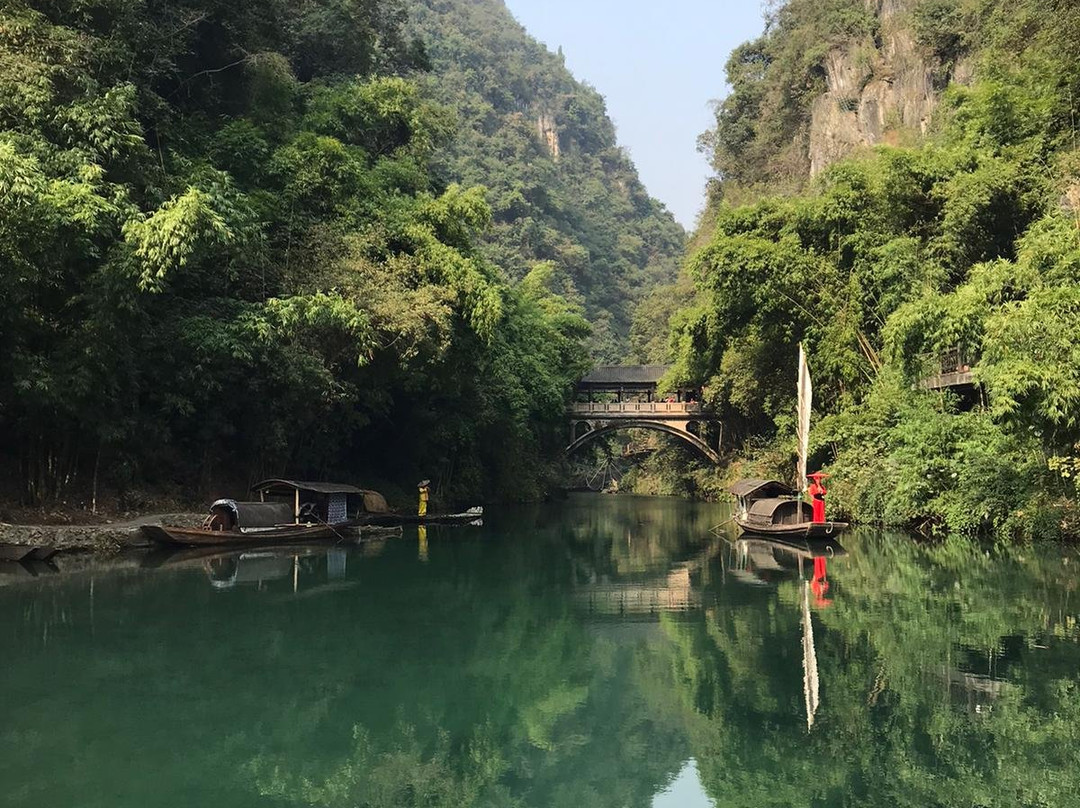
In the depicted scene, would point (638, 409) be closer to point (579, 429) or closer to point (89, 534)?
point (579, 429)

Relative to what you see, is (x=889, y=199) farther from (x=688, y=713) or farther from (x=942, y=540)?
(x=688, y=713)

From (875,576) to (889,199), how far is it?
11823mm

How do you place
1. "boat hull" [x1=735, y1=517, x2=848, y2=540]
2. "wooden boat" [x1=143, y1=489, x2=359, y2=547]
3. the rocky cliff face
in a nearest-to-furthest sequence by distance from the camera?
"wooden boat" [x1=143, y1=489, x2=359, y2=547] < "boat hull" [x1=735, y1=517, x2=848, y2=540] < the rocky cliff face

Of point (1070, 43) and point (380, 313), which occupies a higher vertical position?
point (1070, 43)

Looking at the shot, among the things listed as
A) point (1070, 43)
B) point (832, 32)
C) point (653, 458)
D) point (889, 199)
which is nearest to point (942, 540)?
point (889, 199)

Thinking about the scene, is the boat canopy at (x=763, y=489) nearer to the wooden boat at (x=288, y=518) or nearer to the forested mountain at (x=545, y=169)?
the wooden boat at (x=288, y=518)

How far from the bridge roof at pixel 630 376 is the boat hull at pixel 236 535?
21839 millimetres

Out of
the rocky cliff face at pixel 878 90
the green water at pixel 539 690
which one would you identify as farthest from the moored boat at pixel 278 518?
the rocky cliff face at pixel 878 90

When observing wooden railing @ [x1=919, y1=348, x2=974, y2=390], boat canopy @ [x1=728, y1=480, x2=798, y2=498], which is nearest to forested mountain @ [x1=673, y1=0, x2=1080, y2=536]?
wooden railing @ [x1=919, y1=348, x2=974, y2=390]

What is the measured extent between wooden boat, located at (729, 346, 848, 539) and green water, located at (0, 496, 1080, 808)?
4.55 metres

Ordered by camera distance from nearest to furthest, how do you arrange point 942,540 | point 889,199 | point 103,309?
1. point 103,309
2. point 942,540
3. point 889,199

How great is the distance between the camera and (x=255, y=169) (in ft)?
66.7

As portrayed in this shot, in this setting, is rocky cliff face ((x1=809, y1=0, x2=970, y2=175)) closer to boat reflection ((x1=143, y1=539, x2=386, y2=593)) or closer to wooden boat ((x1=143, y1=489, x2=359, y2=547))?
wooden boat ((x1=143, y1=489, x2=359, y2=547))

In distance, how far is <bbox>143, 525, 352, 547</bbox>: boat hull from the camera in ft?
50.9
